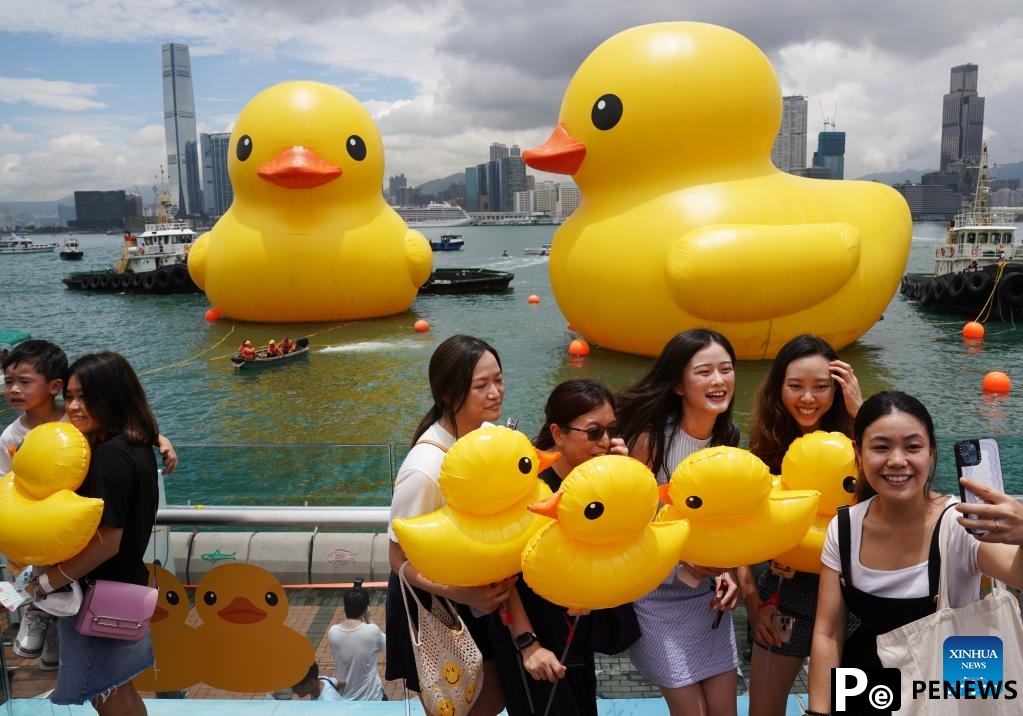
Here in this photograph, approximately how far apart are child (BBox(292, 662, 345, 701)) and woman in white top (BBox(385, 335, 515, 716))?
77 cm

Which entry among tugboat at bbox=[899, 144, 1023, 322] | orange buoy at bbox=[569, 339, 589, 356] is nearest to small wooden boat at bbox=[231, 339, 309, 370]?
orange buoy at bbox=[569, 339, 589, 356]

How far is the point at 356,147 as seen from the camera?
54.9 feet

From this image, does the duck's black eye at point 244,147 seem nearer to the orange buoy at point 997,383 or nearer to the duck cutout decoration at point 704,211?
the duck cutout decoration at point 704,211

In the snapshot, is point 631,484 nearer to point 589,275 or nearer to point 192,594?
point 192,594

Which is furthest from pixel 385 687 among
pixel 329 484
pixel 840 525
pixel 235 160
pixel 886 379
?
pixel 235 160

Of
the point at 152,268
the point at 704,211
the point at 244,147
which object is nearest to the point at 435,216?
the point at 152,268

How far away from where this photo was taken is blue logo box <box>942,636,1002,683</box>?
1.80 meters

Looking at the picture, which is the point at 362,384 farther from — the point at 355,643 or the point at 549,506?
the point at 549,506

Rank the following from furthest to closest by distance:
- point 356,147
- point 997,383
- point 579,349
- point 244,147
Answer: point 356,147
point 244,147
point 579,349
point 997,383

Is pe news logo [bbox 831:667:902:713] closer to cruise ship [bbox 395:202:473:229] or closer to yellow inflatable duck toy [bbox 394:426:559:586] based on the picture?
yellow inflatable duck toy [bbox 394:426:559:586]

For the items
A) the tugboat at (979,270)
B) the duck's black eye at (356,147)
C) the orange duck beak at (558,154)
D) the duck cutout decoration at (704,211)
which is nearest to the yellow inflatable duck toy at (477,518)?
the duck cutout decoration at (704,211)

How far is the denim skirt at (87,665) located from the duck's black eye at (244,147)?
15.2m

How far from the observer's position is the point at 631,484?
1.94 m

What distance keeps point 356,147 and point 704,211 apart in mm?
8767
